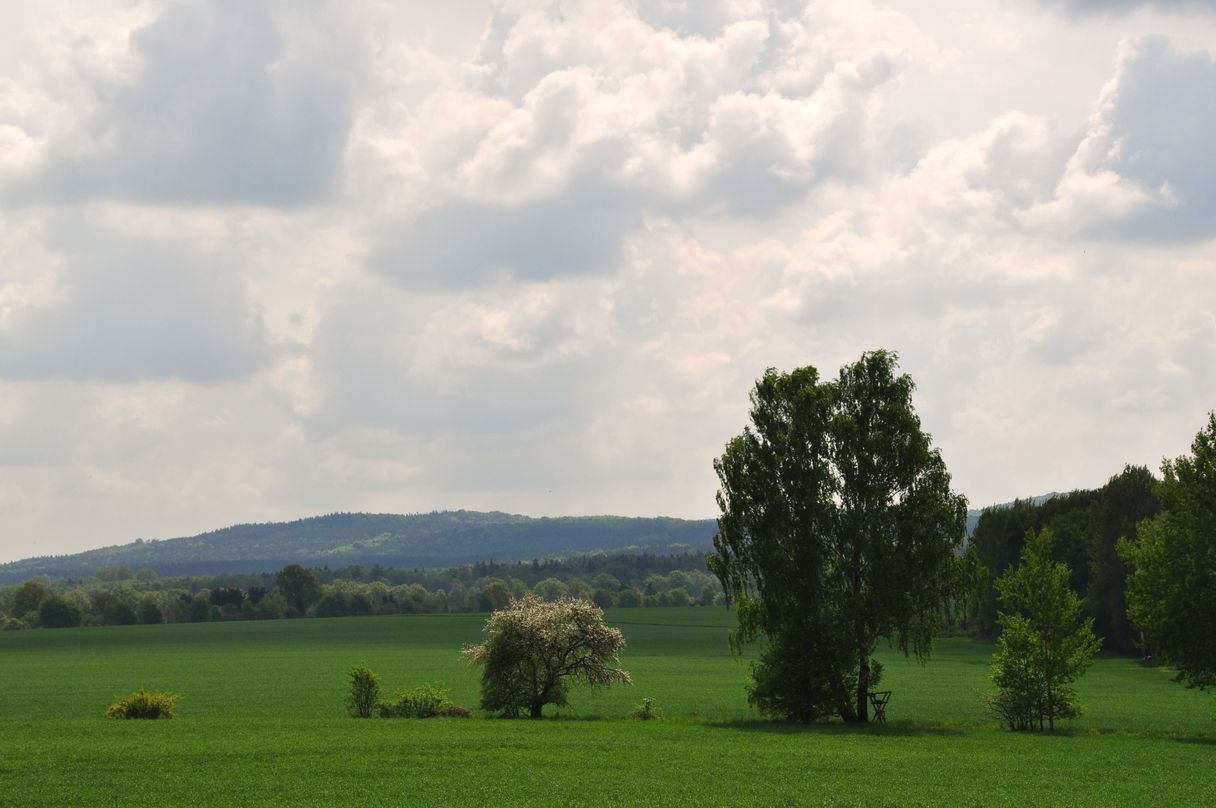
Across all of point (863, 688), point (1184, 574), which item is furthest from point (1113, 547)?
point (863, 688)

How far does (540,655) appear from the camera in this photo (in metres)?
60.4

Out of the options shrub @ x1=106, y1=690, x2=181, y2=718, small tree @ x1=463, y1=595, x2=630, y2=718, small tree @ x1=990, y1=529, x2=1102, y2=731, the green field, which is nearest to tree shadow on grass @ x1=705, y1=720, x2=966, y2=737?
the green field

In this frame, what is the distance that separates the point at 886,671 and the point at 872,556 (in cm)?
5384

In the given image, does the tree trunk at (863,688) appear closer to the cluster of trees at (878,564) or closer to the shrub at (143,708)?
the cluster of trees at (878,564)

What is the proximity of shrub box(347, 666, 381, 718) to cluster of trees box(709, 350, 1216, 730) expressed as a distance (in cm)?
1866

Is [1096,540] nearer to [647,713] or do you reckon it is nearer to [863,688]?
[863,688]

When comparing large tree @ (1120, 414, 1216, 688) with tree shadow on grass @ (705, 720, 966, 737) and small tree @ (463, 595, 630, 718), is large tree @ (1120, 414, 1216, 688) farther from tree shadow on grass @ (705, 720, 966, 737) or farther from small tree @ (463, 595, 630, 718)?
small tree @ (463, 595, 630, 718)

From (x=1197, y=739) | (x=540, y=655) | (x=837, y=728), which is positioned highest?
(x=540, y=655)

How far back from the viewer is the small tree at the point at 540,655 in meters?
60.2

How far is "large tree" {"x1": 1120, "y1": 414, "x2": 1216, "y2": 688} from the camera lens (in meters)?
56.4

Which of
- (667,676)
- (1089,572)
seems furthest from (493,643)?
(1089,572)

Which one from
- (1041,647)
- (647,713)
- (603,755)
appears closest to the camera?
(603,755)

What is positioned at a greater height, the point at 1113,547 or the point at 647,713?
the point at 1113,547

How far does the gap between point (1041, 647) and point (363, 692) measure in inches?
1313
